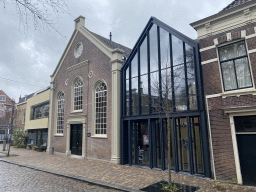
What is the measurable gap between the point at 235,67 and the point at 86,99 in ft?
34.3

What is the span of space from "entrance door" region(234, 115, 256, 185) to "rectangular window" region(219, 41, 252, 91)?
144 centimetres

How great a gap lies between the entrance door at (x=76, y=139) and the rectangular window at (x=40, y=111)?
6056 millimetres

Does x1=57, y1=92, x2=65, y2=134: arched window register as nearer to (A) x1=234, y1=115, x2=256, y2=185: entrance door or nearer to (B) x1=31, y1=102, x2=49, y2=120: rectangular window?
(B) x1=31, y1=102, x2=49, y2=120: rectangular window

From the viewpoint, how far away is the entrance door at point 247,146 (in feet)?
23.1

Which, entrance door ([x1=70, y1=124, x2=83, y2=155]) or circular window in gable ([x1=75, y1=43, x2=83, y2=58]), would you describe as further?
circular window in gable ([x1=75, y1=43, x2=83, y2=58])

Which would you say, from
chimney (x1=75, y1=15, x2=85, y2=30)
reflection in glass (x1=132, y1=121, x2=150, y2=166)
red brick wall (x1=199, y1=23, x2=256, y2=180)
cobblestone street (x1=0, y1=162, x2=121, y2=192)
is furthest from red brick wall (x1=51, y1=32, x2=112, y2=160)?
red brick wall (x1=199, y1=23, x2=256, y2=180)

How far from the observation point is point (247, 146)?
23.6 ft

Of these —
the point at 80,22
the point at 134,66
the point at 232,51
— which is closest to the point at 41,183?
the point at 134,66

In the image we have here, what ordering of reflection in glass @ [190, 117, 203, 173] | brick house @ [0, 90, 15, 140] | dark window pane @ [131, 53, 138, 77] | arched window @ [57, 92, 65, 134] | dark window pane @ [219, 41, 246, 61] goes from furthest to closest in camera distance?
brick house @ [0, 90, 15, 140] → arched window @ [57, 92, 65, 134] → dark window pane @ [131, 53, 138, 77] → reflection in glass @ [190, 117, 203, 173] → dark window pane @ [219, 41, 246, 61]

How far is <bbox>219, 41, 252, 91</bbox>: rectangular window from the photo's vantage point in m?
7.67

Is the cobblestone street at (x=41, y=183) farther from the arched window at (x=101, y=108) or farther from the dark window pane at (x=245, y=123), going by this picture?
the dark window pane at (x=245, y=123)

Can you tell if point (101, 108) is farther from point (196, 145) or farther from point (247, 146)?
point (247, 146)

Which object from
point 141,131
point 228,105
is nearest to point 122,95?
point 141,131

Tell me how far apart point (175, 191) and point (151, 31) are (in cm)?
881
